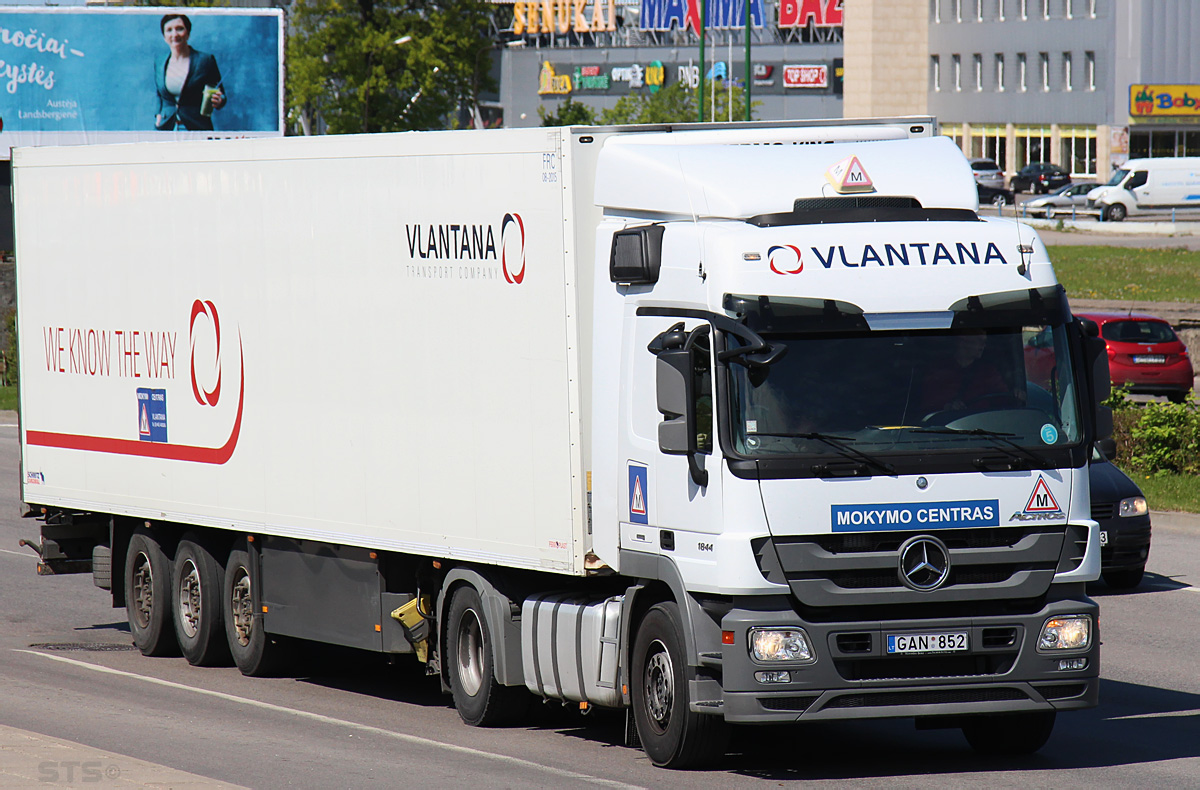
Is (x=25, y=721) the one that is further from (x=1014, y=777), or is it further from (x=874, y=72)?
(x=874, y=72)

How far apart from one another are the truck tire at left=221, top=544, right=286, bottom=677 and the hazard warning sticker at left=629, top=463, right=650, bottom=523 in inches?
174

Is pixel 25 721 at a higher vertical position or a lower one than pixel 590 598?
lower

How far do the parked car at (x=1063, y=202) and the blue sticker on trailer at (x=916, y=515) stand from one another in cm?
6292

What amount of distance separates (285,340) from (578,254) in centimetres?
316

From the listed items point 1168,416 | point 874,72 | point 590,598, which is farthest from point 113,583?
point 874,72

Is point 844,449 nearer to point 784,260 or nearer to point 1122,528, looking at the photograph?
point 784,260

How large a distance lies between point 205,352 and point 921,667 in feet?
21.1

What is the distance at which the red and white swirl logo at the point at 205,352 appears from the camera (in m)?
13.6

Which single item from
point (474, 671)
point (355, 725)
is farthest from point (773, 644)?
point (355, 725)

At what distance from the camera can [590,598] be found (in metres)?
10.8

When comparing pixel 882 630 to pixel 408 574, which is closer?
pixel 882 630

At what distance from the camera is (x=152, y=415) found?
14344mm

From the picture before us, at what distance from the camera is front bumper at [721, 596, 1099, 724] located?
30.5 feet
